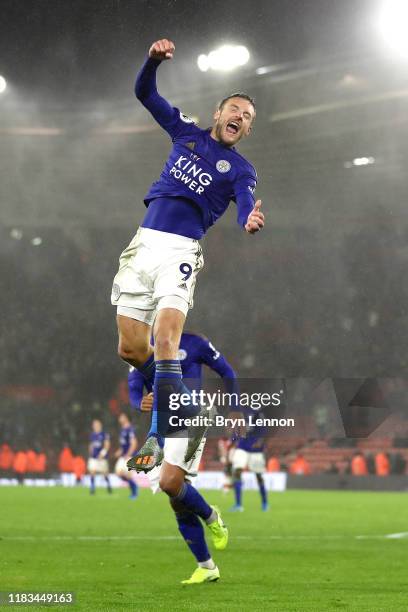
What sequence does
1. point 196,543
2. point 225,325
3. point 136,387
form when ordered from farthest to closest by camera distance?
1. point 225,325
2. point 136,387
3. point 196,543

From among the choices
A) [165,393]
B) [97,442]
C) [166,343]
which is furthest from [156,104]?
[97,442]

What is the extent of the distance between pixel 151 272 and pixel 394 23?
14380 millimetres

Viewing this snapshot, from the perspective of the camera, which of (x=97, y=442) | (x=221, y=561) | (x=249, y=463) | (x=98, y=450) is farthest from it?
(x=98, y=450)

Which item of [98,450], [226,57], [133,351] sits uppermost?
[226,57]

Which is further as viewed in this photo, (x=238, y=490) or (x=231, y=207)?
(x=231, y=207)

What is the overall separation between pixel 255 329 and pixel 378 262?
3.89 meters

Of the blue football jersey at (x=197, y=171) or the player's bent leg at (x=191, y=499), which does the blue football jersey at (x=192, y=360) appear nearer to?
the player's bent leg at (x=191, y=499)

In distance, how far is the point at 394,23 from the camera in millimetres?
18109

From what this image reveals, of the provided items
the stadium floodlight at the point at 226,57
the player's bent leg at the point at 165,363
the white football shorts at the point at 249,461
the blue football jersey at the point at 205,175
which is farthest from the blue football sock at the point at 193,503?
the stadium floodlight at the point at 226,57

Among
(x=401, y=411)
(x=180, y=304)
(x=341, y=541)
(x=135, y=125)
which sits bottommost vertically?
(x=341, y=541)

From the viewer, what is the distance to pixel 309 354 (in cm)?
2741

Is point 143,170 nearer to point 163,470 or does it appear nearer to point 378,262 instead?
point 378,262

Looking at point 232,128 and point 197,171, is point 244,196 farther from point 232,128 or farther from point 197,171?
point 232,128

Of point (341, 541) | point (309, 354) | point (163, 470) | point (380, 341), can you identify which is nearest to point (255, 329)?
point (309, 354)
